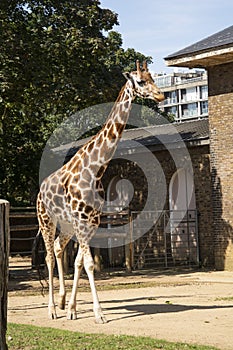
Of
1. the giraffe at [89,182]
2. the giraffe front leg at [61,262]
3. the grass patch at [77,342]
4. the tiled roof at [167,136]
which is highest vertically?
the tiled roof at [167,136]

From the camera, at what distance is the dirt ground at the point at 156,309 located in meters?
9.56

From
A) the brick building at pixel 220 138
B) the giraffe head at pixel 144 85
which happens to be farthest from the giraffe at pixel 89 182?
the brick building at pixel 220 138

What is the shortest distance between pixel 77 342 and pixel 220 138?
1318 centimetres

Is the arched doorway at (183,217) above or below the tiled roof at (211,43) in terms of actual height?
below

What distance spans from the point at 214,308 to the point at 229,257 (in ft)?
30.2

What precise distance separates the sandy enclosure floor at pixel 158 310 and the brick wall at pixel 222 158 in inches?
95.2

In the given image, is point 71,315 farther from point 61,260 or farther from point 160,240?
point 160,240

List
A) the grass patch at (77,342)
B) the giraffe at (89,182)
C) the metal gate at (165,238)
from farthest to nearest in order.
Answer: the metal gate at (165,238) < the giraffe at (89,182) < the grass patch at (77,342)

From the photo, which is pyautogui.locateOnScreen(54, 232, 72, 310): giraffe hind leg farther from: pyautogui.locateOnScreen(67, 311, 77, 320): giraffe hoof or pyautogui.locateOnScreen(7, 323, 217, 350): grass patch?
pyautogui.locateOnScreen(7, 323, 217, 350): grass patch

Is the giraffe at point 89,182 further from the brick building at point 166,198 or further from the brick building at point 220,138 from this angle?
the brick building at point 166,198

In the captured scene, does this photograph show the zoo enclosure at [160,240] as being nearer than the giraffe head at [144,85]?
No

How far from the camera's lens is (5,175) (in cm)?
2870

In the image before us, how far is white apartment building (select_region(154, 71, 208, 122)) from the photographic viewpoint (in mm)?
107688

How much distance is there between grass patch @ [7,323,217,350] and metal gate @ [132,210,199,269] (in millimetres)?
13355
